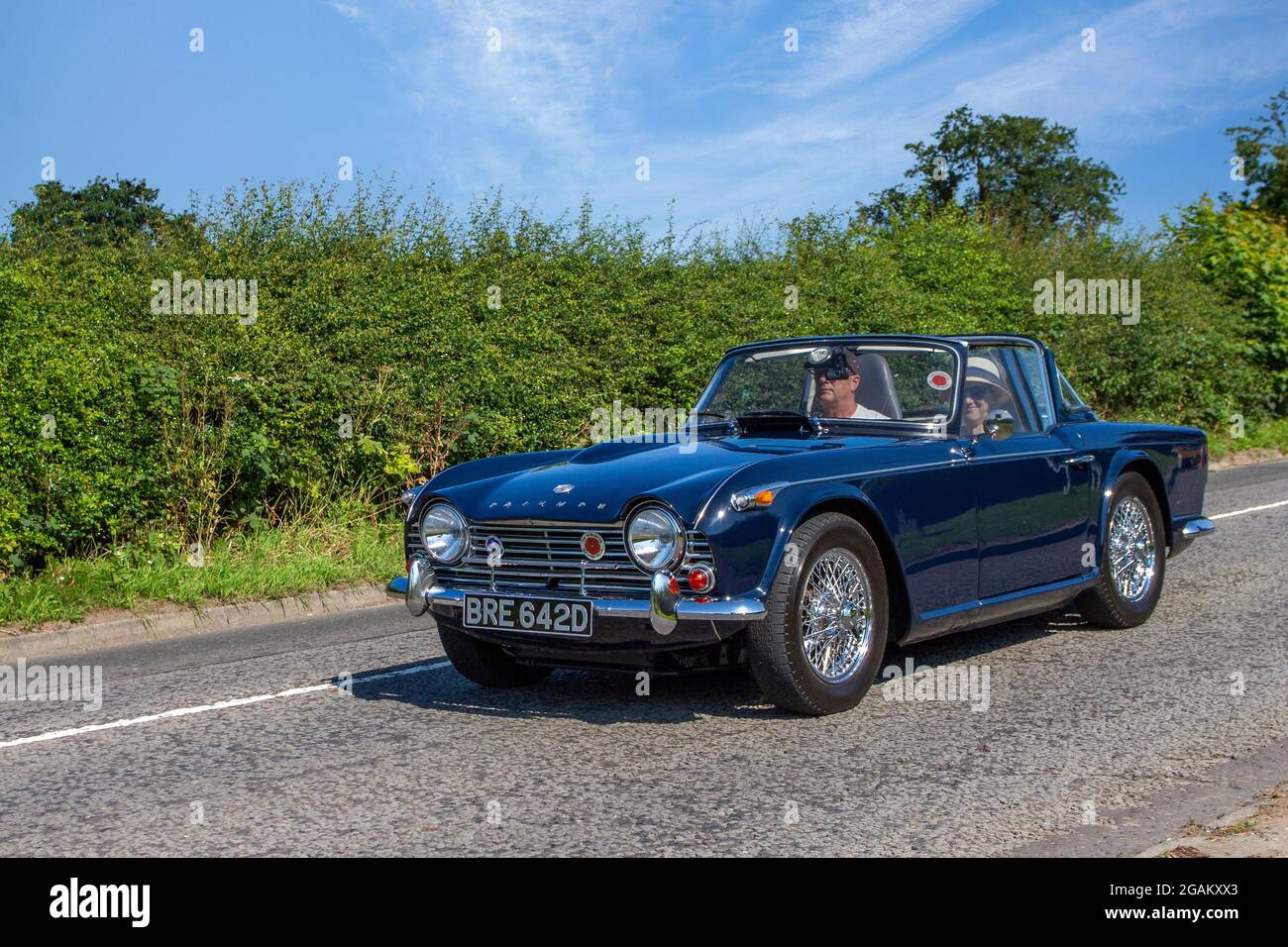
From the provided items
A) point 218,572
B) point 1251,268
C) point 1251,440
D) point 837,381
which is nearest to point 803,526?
point 837,381

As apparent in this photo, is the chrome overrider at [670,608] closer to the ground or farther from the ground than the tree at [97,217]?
closer to the ground

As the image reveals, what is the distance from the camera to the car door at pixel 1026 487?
6.48 m

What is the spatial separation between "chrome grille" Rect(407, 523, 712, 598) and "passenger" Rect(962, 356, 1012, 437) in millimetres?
2245

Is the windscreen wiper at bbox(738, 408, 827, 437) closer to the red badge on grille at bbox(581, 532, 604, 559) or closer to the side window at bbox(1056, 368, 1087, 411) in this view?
Result: the red badge on grille at bbox(581, 532, 604, 559)

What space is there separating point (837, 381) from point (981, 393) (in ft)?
2.61

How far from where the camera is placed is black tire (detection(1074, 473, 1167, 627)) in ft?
24.5

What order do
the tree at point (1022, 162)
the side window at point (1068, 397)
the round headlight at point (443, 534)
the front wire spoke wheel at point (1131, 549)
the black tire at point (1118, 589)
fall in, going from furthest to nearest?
the tree at point (1022, 162) → the side window at point (1068, 397) → the front wire spoke wheel at point (1131, 549) → the black tire at point (1118, 589) → the round headlight at point (443, 534)

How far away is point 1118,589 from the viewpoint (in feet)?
24.8

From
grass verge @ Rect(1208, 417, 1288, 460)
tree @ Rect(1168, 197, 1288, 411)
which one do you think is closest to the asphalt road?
grass verge @ Rect(1208, 417, 1288, 460)

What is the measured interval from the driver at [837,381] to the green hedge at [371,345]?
5.33m

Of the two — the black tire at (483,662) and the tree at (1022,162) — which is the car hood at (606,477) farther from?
the tree at (1022,162)

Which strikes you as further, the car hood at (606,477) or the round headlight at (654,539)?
the car hood at (606,477)

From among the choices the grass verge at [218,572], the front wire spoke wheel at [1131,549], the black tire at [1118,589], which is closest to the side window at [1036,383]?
the black tire at [1118,589]
